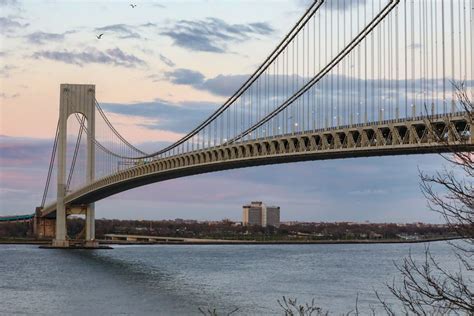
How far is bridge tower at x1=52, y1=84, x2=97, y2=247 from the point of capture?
4103cm

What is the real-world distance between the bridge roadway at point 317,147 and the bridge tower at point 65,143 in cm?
887

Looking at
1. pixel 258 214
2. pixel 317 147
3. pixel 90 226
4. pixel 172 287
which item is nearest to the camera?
pixel 317 147

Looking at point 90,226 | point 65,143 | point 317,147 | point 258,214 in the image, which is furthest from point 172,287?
point 258,214

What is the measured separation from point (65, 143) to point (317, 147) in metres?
26.0

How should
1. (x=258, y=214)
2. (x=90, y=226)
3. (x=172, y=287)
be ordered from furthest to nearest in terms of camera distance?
(x=258, y=214), (x=90, y=226), (x=172, y=287)

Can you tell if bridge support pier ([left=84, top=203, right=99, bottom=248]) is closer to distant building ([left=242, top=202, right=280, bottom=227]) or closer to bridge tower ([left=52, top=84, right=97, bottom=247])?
bridge tower ([left=52, top=84, right=97, bottom=247])

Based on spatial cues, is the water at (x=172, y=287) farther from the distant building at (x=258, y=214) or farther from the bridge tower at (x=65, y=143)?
the distant building at (x=258, y=214)

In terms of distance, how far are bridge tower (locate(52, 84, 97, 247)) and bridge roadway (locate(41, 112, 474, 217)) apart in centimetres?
887

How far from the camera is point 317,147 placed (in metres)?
18.6

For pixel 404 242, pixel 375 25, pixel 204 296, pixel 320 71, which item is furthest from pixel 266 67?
pixel 404 242

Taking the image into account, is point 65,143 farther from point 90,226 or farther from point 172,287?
point 172,287

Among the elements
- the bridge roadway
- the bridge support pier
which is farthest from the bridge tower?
the bridge roadway

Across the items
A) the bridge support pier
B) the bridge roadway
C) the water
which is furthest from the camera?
the bridge support pier

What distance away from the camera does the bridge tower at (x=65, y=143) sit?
4103cm
